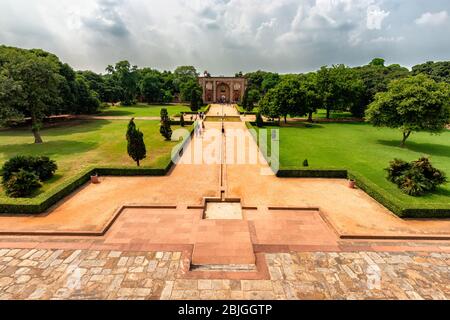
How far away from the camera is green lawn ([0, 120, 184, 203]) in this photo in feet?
62.8

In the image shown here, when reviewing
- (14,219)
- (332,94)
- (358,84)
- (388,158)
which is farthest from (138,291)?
(358,84)

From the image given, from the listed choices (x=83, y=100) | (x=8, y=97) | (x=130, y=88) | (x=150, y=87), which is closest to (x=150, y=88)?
(x=150, y=87)

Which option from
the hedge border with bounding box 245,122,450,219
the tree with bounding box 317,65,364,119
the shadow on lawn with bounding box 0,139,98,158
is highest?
the tree with bounding box 317,65,364,119

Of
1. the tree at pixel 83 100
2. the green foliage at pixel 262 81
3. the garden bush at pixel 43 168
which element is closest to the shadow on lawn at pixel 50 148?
the garden bush at pixel 43 168

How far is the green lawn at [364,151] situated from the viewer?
54.1ft

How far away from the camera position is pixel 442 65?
5034 centimetres

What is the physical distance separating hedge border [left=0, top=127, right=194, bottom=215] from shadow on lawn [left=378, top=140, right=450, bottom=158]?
81.7 feet

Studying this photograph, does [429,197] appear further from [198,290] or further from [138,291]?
[138,291]

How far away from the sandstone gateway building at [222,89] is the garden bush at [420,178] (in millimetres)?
65239

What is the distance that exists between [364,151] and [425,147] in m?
8.44

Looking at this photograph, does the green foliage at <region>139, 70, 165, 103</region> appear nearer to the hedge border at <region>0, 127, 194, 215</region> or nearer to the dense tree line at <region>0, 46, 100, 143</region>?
the dense tree line at <region>0, 46, 100, 143</region>

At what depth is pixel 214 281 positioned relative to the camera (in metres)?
7.88

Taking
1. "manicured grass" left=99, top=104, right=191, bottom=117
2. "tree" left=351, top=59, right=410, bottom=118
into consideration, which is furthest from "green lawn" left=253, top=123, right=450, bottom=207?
"manicured grass" left=99, top=104, right=191, bottom=117

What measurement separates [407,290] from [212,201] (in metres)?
9.10
